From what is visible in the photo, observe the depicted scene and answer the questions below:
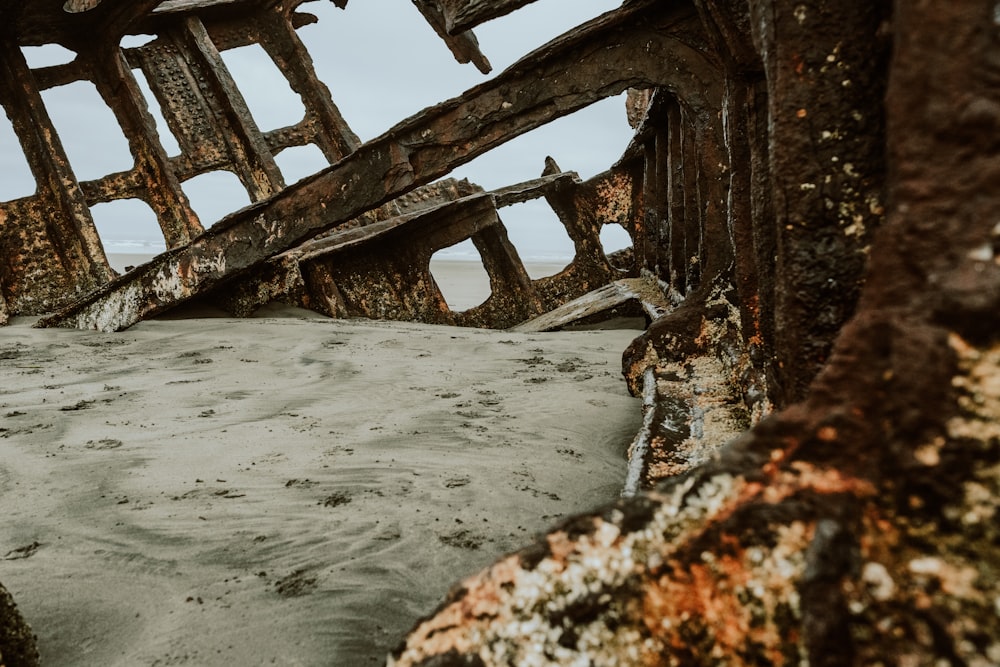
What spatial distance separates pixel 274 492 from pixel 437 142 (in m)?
3.37

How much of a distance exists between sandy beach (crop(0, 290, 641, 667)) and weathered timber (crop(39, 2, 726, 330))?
1.62 meters

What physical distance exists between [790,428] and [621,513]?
23 cm

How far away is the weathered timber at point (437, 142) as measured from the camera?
3908mm

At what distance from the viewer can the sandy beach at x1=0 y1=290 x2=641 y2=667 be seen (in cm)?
141

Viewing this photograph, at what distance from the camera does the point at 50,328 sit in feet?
20.1

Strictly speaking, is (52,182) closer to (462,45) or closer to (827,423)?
(462,45)

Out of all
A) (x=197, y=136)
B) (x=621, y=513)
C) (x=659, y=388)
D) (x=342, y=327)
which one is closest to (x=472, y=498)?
(x=659, y=388)

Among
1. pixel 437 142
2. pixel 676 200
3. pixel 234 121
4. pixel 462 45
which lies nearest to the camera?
pixel 437 142

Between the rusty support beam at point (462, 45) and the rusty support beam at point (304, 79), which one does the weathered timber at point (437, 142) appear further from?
the rusty support beam at point (462, 45)

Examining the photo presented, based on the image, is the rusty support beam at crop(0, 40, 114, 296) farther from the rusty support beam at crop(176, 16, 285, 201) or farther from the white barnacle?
the white barnacle

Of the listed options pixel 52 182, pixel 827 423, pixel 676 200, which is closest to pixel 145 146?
pixel 52 182

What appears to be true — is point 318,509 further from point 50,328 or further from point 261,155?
point 261,155

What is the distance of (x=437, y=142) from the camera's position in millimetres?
4895

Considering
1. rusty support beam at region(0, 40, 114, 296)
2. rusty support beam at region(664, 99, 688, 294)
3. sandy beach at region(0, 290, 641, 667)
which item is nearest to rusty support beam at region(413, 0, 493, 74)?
rusty support beam at region(0, 40, 114, 296)
